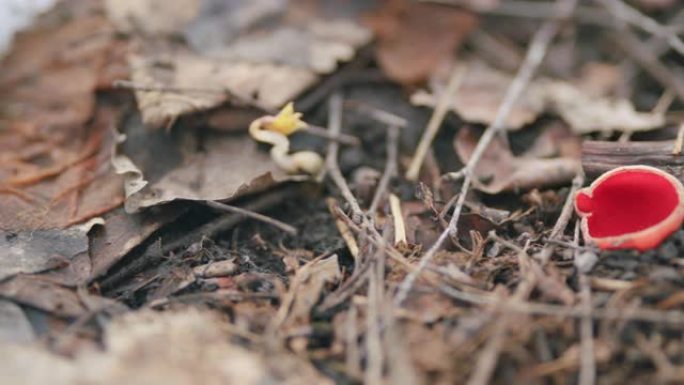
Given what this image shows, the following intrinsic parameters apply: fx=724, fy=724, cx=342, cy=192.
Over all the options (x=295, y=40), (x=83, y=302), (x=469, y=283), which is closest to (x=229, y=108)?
(x=295, y=40)

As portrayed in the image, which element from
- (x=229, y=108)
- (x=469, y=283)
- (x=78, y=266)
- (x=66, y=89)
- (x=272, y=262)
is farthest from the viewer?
(x=66, y=89)

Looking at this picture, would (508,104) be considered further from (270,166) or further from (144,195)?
(144,195)

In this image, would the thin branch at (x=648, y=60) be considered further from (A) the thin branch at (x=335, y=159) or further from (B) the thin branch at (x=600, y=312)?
(B) the thin branch at (x=600, y=312)

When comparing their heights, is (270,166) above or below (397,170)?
below

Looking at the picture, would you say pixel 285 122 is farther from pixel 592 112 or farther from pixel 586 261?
pixel 592 112

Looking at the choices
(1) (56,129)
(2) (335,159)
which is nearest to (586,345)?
(2) (335,159)

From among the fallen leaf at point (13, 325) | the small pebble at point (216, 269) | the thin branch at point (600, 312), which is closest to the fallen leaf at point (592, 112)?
the thin branch at point (600, 312)

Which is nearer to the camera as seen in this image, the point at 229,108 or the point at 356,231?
the point at 356,231
